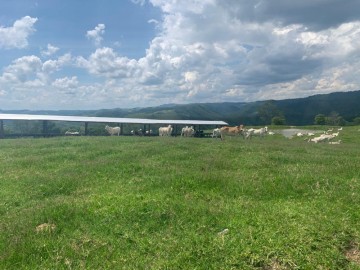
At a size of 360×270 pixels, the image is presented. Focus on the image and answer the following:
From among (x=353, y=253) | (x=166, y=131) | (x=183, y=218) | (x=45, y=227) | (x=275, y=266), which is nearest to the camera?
(x=275, y=266)

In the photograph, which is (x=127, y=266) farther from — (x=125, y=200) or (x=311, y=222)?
(x=311, y=222)

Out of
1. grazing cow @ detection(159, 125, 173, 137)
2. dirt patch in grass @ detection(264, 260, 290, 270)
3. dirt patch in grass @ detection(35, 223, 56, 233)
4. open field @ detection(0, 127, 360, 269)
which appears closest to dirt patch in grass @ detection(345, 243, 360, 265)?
open field @ detection(0, 127, 360, 269)

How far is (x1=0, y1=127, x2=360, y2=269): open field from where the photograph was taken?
895 centimetres

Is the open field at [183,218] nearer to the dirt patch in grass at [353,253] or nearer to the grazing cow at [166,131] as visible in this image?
the dirt patch in grass at [353,253]

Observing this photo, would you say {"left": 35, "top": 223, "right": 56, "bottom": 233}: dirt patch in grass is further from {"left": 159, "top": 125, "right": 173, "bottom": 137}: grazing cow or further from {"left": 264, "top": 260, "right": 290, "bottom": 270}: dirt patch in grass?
{"left": 159, "top": 125, "right": 173, "bottom": 137}: grazing cow

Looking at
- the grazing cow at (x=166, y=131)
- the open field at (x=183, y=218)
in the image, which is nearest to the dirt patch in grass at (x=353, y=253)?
the open field at (x=183, y=218)

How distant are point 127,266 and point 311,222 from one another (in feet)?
17.7

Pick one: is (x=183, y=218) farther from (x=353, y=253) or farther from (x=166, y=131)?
(x=166, y=131)

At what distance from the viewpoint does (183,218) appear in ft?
36.5

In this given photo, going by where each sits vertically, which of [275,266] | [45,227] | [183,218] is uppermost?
[183,218]

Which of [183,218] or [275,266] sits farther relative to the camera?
[183,218]

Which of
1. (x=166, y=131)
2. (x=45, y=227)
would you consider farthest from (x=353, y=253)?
(x=166, y=131)

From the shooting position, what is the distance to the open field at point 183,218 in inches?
352

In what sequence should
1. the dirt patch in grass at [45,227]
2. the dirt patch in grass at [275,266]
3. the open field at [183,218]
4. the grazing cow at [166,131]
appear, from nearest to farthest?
1. the dirt patch in grass at [275,266]
2. the open field at [183,218]
3. the dirt patch in grass at [45,227]
4. the grazing cow at [166,131]
